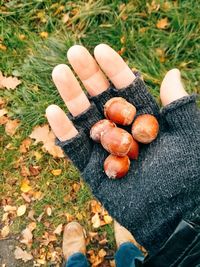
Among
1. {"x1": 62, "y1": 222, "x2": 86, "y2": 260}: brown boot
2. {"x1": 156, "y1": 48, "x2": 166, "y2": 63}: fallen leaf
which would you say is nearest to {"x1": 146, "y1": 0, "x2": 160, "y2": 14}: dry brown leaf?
→ {"x1": 156, "y1": 48, "x2": 166, "y2": 63}: fallen leaf

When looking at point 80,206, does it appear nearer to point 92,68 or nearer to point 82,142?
point 82,142

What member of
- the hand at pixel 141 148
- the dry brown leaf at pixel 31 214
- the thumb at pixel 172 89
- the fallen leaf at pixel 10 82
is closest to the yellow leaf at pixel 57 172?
the dry brown leaf at pixel 31 214

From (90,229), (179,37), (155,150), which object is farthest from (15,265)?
(179,37)

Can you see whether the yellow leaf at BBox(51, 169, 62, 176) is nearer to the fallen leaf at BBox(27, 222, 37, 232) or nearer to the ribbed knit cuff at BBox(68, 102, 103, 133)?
the fallen leaf at BBox(27, 222, 37, 232)

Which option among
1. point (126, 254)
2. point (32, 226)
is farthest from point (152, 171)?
point (32, 226)

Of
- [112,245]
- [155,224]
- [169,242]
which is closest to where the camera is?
[169,242]

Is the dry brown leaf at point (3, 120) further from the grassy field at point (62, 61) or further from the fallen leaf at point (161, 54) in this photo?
the fallen leaf at point (161, 54)

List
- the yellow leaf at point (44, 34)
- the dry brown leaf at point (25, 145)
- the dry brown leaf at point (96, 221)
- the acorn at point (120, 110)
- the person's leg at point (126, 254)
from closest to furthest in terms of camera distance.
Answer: the acorn at point (120, 110)
the person's leg at point (126, 254)
the dry brown leaf at point (96, 221)
the dry brown leaf at point (25, 145)
the yellow leaf at point (44, 34)
